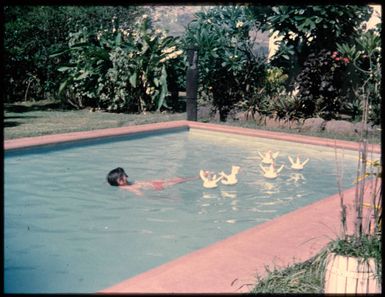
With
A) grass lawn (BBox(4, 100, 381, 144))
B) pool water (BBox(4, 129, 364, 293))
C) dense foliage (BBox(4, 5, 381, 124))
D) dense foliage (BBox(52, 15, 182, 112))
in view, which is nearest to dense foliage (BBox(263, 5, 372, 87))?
dense foliage (BBox(4, 5, 381, 124))

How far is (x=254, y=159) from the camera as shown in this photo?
1074 cm

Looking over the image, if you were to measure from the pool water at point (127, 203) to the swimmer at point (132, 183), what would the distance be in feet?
0.48

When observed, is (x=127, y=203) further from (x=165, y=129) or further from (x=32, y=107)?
(x=32, y=107)

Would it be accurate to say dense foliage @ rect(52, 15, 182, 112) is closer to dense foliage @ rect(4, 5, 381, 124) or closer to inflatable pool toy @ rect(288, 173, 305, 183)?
dense foliage @ rect(4, 5, 381, 124)

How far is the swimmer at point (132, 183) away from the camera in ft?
27.1

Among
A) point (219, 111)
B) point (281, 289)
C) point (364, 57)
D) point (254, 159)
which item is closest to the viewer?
point (281, 289)

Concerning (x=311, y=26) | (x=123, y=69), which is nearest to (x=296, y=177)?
(x=311, y=26)

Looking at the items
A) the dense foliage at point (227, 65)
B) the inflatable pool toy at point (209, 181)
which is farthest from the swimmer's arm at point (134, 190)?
the dense foliage at point (227, 65)

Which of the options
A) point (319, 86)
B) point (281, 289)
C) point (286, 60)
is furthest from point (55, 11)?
point (281, 289)

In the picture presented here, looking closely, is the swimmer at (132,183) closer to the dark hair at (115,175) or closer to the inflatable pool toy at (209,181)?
the dark hair at (115,175)

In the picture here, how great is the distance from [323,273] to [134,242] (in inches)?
98.5

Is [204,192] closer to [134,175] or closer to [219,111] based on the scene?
[134,175]

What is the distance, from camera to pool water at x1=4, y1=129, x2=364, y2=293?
17.9 feet

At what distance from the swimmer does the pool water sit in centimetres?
14
